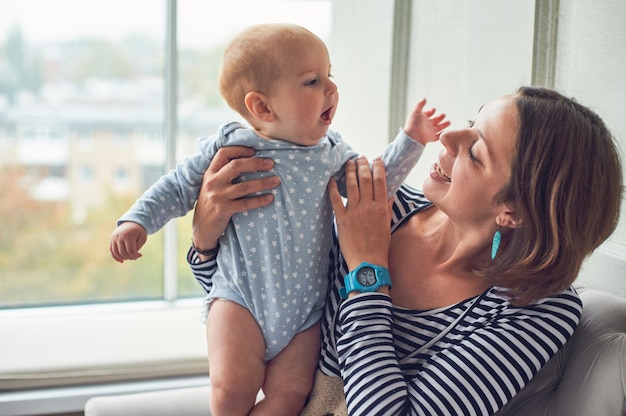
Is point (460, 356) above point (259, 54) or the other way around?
the other way around

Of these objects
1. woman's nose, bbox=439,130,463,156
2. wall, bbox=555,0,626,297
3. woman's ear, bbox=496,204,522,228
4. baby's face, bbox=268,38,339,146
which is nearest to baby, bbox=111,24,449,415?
baby's face, bbox=268,38,339,146

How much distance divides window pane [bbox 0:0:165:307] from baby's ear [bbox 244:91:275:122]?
183cm

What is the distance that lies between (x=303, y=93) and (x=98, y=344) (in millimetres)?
1704

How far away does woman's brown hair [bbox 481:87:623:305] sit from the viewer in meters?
1.23

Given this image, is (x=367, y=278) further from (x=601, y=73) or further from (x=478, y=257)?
(x=601, y=73)

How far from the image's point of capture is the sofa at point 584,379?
4.09 ft

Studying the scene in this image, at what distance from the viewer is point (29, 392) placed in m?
2.39

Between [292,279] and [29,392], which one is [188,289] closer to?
[29,392]

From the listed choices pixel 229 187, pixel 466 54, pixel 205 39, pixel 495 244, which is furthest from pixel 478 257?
pixel 205 39

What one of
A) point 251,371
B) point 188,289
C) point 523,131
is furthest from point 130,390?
point 523,131

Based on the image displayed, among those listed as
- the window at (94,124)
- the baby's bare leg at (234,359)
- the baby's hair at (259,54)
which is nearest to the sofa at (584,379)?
the baby's bare leg at (234,359)

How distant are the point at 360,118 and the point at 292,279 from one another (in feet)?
5.98

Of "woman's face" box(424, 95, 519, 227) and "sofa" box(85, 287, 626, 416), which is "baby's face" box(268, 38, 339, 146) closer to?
"woman's face" box(424, 95, 519, 227)

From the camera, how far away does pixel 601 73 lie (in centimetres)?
160
